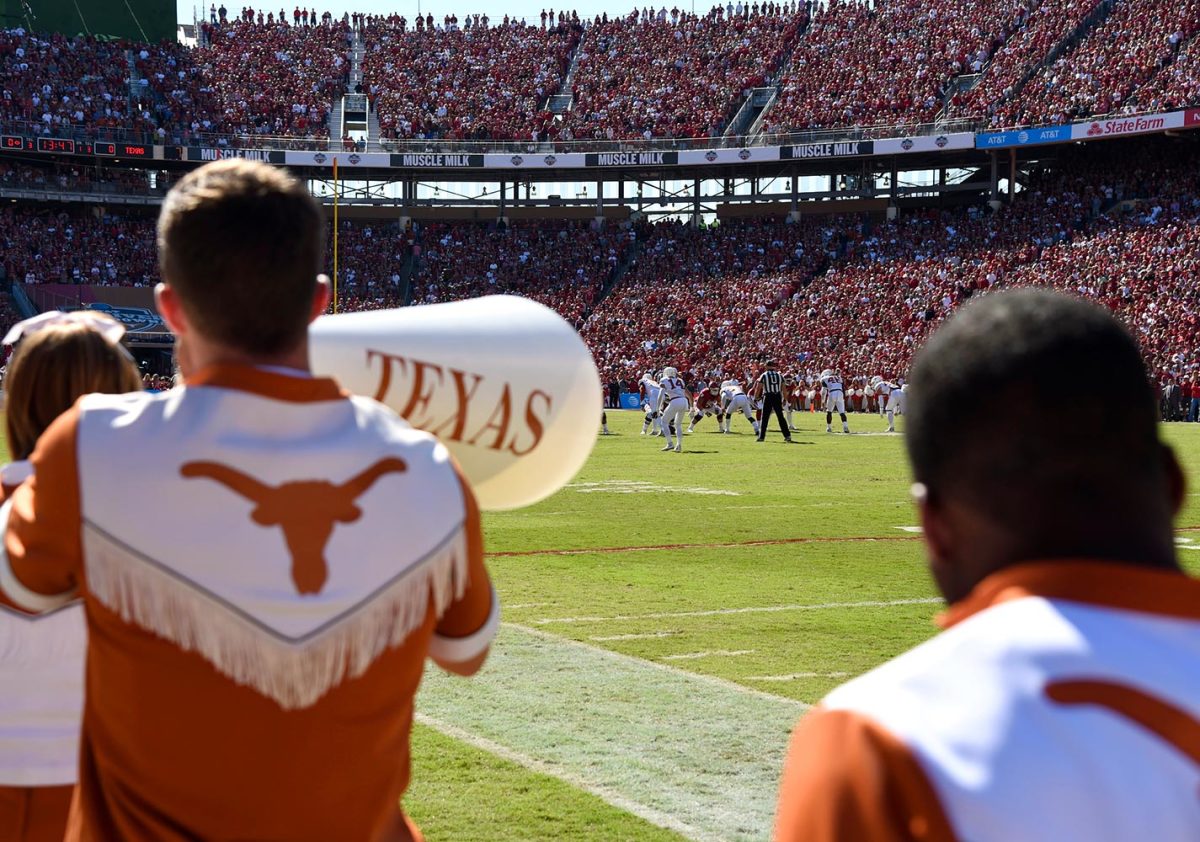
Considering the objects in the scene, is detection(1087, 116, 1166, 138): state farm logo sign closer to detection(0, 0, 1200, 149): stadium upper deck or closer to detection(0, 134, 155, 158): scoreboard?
detection(0, 0, 1200, 149): stadium upper deck

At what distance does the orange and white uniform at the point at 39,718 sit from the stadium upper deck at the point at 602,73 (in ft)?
142

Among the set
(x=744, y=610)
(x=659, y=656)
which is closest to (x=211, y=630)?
(x=659, y=656)

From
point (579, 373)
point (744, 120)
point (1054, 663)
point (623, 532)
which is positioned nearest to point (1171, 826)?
point (1054, 663)

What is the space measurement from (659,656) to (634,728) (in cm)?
146

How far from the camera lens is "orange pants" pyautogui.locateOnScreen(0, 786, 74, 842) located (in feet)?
8.69

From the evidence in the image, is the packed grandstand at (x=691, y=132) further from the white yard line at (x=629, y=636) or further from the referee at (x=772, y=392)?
the white yard line at (x=629, y=636)

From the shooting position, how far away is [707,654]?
24.1 feet

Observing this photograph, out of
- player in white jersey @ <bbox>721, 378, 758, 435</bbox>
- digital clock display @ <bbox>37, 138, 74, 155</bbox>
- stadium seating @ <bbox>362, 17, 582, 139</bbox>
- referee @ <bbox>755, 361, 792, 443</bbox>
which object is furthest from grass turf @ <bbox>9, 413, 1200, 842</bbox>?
stadium seating @ <bbox>362, 17, 582, 139</bbox>

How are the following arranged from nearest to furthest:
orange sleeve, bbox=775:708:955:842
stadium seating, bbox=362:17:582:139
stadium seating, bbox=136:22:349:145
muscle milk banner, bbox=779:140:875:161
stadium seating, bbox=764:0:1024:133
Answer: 1. orange sleeve, bbox=775:708:955:842
2. muscle milk banner, bbox=779:140:875:161
3. stadium seating, bbox=764:0:1024:133
4. stadium seating, bbox=136:22:349:145
5. stadium seating, bbox=362:17:582:139

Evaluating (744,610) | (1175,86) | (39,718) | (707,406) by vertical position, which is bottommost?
(707,406)

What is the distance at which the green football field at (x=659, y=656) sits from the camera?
4918 mm

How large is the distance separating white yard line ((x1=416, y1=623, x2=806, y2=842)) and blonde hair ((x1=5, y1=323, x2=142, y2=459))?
8.82 ft

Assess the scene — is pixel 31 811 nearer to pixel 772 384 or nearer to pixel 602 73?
pixel 772 384

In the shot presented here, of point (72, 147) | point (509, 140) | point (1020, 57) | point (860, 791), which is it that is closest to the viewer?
point (860, 791)
